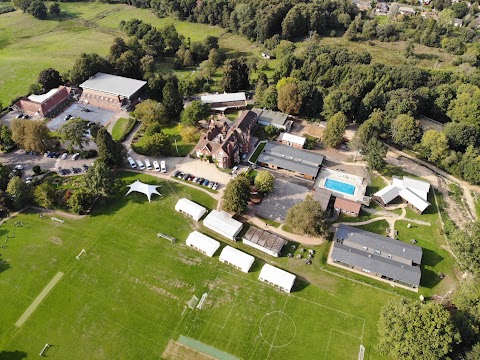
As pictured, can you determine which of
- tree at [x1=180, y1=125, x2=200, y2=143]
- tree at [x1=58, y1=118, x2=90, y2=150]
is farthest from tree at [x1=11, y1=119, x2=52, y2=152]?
tree at [x1=180, y1=125, x2=200, y2=143]

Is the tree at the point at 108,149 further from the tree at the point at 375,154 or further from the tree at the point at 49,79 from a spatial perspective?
the tree at the point at 375,154

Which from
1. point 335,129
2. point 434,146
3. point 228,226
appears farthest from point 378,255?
point 434,146

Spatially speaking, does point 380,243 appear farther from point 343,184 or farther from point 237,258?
point 237,258

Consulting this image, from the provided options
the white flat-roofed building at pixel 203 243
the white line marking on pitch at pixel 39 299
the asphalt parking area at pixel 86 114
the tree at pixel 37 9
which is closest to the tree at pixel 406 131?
the white flat-roofed building at pixel 203 243

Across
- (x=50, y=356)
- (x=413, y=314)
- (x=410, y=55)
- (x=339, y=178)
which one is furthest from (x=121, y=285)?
(x=410, y=55)

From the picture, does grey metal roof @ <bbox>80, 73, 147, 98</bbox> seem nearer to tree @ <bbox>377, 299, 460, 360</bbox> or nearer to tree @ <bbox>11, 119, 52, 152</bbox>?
tree @ <bbox>11, 119, 52, 152</bbox>
